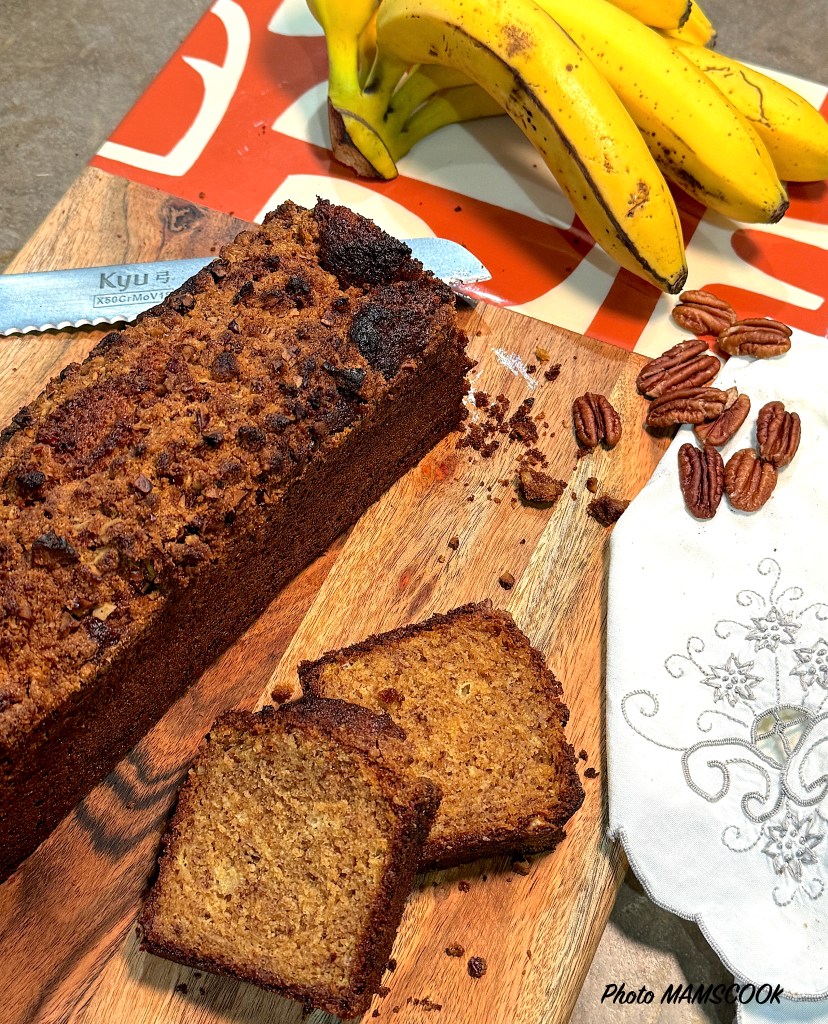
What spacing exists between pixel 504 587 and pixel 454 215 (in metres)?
1.63

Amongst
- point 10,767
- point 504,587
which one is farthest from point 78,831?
point 504,587

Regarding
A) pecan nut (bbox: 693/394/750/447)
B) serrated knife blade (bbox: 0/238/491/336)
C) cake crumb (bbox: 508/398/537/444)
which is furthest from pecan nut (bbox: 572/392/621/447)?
serrated knife blade (bbox: 0/238/491/336)

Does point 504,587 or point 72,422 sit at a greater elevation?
Answer: point 72,422

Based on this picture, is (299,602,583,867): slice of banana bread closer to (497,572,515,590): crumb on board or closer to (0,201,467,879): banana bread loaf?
(497,572,515,590): crumb on board

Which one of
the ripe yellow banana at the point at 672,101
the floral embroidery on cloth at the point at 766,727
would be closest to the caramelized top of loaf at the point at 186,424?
the ripe yellow banana at the point at 672,101

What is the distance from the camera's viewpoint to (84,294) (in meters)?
3.27

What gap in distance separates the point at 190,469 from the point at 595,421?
4.72ft

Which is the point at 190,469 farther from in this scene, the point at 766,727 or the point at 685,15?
the point at 685,15

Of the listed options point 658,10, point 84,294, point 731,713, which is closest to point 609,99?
point 658,10

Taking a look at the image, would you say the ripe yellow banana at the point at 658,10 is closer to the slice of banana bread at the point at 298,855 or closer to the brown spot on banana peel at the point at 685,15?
the brown spot on banana peel at the point at 685,15

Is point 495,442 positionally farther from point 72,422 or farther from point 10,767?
point 10,767

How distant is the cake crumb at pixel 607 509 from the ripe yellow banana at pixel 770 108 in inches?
63.3

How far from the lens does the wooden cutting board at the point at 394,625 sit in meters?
2.52

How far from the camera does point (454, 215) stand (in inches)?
150
